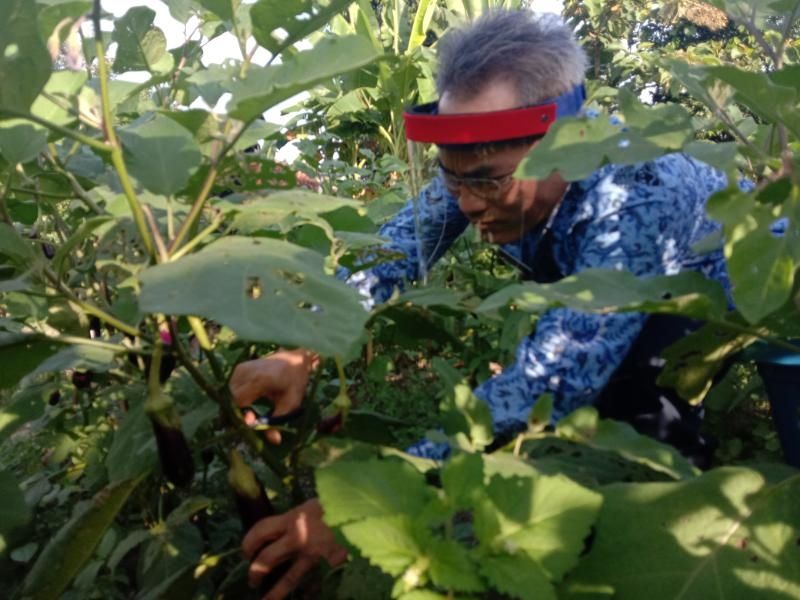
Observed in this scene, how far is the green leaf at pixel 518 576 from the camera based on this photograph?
83cm

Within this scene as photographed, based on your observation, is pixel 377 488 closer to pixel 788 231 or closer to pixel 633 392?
pixel 788 231

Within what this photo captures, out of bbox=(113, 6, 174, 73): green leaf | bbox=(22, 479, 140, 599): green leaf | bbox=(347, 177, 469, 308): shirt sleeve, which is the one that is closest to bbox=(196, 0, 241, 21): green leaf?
bbox=(113, 6, 174, 73): green leaf

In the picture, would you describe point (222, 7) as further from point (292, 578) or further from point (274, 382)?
point (292, 578)

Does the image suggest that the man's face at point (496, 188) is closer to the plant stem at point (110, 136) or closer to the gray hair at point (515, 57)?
the gray hair at point (515, 57)

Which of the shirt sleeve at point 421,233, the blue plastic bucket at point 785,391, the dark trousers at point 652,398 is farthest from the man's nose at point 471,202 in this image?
the blue plastic bucket at point 785,391

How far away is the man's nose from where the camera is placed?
68.0 inches

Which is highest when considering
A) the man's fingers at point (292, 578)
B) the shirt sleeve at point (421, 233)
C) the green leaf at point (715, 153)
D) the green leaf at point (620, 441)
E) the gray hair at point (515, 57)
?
the green leaf at point (715, 153)

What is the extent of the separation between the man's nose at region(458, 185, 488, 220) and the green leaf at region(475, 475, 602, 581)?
88 centimetres

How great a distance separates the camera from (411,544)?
2.85ft

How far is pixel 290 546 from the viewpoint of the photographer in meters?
1.15

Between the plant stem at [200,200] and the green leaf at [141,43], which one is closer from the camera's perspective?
the plant stem at [200,200]

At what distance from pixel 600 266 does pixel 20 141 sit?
935mm

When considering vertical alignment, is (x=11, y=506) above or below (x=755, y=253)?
below

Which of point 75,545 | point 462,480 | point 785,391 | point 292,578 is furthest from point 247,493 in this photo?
point 785,391
